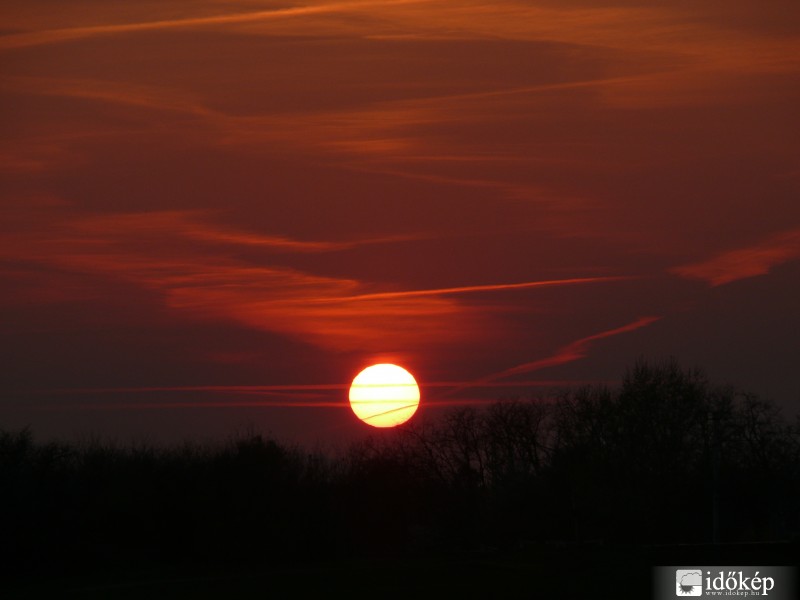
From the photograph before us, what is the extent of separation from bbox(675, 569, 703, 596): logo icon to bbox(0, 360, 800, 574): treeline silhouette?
15.9m

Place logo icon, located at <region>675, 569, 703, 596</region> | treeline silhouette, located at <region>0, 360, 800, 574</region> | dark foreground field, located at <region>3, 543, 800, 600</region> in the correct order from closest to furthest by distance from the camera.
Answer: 1. logo icon, located at <region>675, 569, 703, 596</region>
2. dark foreground field, located at <region>3, 543, 800, 600</region>
3. treeline silhouette, located at <region>0, 360, 800, 574</region>

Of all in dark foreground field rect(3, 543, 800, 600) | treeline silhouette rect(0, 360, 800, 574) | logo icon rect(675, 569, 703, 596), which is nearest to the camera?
logo icon rect(675, 569, 703, 596)

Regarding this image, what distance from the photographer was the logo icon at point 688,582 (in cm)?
2355

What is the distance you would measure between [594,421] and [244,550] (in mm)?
30578

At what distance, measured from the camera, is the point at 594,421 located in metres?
71.2

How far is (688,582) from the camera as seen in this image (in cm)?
2466

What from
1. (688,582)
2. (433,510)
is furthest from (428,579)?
(433,510)

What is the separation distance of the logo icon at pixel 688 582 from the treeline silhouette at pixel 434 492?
15.9 metres

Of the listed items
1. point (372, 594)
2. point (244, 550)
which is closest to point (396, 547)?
point (244, 550)

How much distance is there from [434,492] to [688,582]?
5219 cm

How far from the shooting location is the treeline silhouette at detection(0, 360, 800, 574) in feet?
145

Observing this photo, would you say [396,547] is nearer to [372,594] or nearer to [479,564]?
[479,564]

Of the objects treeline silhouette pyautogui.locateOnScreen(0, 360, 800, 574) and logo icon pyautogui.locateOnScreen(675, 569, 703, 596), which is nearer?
logo icon pyautogui.locateOnScreen(675, 569, 703, 596)

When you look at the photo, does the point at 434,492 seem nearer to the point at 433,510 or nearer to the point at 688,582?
the point at 433,510
